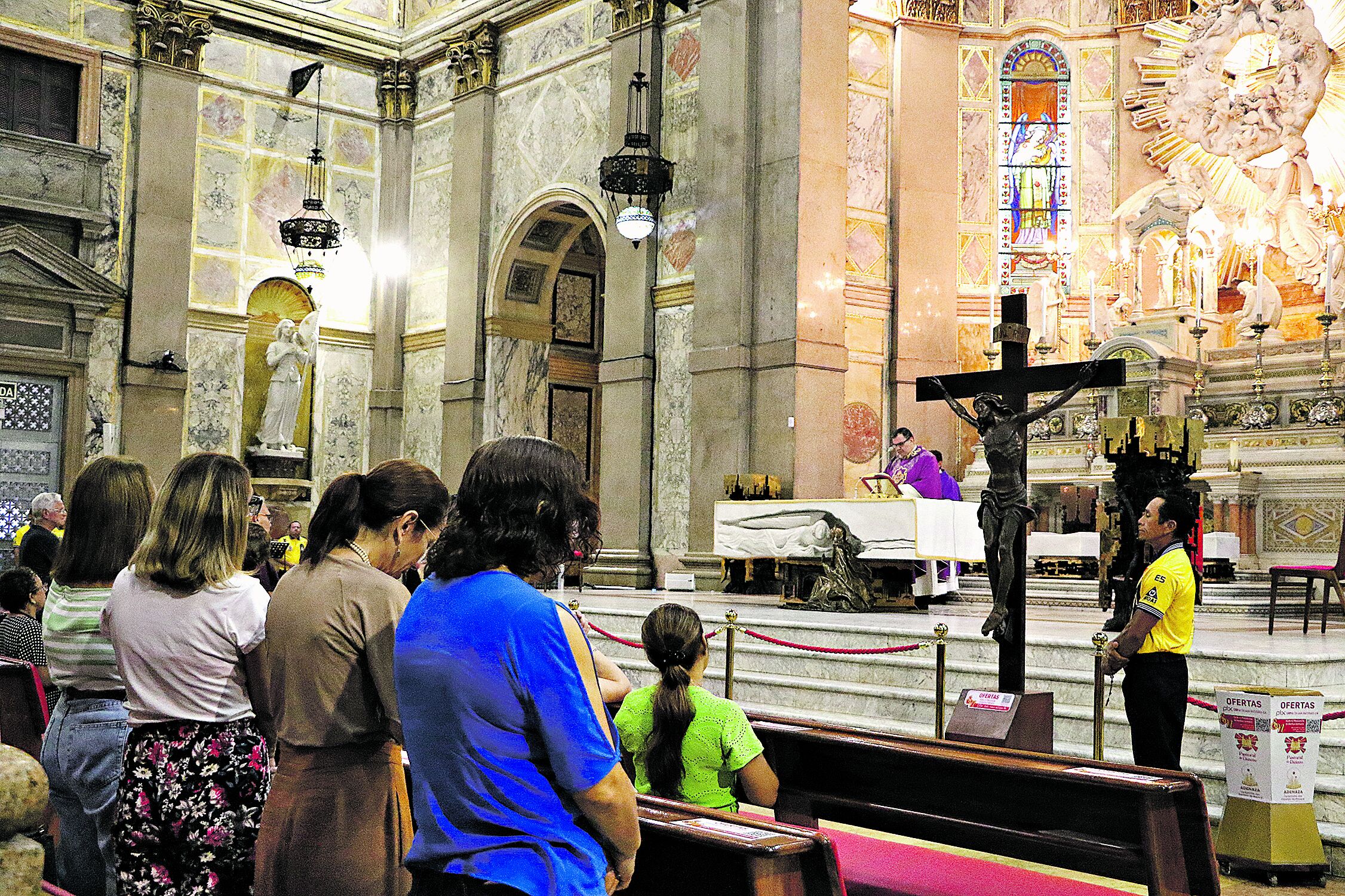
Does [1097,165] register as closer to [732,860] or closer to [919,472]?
[919,472]

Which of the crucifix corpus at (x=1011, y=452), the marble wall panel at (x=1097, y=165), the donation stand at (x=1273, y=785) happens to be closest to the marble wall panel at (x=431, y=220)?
the marble wall panel at (x=1097, y=165)

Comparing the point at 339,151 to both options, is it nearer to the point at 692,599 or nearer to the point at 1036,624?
the point at 692,599

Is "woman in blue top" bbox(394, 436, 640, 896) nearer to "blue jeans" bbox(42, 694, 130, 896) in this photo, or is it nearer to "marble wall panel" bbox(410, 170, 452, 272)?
"blue jeans" bbox(42, 694, 130, 896)

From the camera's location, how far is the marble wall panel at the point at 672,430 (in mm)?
15391

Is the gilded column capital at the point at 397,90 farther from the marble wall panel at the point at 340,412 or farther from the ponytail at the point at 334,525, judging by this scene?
the ponytail at the point at 334,525

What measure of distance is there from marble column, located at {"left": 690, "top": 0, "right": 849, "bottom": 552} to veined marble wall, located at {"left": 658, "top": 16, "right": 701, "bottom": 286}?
15.3 inches

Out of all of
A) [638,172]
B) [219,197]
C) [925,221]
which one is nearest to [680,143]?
[638,172]

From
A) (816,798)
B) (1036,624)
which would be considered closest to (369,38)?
(1036,624)

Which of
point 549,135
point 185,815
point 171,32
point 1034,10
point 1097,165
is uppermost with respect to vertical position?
point 1034,10

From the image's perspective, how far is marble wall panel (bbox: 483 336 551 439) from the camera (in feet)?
60.1

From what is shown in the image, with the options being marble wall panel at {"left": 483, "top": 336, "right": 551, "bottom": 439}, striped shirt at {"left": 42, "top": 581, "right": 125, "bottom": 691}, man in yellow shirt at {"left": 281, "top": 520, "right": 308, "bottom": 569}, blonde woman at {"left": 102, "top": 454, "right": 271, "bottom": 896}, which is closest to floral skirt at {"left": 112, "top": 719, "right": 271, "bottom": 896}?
blonde woman at {"left": 102, "top": 454, "right": 271, "bottom": 896}

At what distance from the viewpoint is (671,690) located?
3918 mm

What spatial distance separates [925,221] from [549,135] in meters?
5.39

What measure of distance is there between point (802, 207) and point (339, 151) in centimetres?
861
